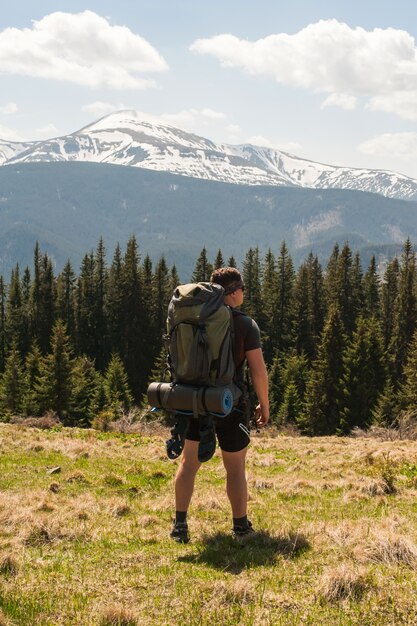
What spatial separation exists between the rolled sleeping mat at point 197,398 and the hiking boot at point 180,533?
1528 mm

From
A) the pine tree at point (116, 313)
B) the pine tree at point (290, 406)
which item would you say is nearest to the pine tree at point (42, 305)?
the pine tree at point (116, 313)

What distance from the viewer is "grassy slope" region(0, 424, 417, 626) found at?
15.5ft

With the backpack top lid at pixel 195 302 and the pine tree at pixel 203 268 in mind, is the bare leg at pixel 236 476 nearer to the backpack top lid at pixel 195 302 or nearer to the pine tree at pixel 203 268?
the backpack top lid at pixel 195 302

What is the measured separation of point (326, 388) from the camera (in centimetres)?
6156

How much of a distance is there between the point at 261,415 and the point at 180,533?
174cm

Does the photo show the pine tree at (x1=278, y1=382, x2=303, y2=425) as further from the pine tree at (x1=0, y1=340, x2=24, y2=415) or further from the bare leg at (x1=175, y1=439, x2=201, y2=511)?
the bare leg at (x1=175, y1=439, x2=201, y2=511)

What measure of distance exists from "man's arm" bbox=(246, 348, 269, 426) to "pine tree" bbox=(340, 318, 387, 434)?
5232cm

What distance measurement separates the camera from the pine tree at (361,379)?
58.0 m

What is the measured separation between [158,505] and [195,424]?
241 cm

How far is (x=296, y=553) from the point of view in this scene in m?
6.20

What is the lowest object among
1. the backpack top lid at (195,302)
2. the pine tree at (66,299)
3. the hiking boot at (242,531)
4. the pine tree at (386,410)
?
the pine tree at (386,410)

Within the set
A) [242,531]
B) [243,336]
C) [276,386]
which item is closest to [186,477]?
[242,531]

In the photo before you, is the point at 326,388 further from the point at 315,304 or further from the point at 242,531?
the point at 242,531

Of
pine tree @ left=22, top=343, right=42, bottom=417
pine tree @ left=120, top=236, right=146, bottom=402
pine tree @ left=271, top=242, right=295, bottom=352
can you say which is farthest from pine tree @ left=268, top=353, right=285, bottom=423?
pine tree @ left=22, top=343, right=42, bottom=417
